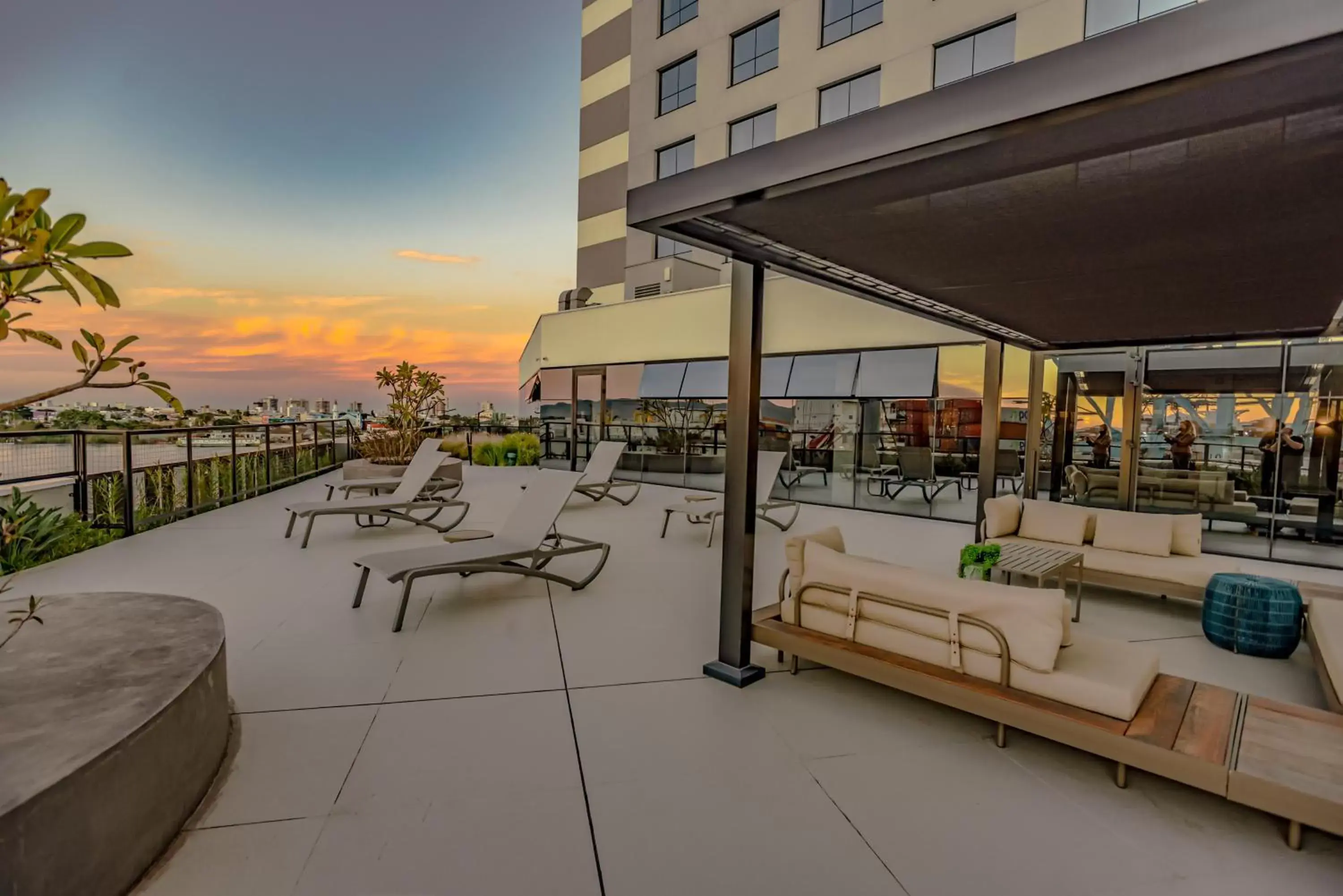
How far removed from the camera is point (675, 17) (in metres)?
16.6

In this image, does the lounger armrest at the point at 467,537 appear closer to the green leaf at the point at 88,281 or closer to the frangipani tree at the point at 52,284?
the frangipani tree at the point at 52,284

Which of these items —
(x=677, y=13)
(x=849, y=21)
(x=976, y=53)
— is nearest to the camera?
(x=976, y=53)

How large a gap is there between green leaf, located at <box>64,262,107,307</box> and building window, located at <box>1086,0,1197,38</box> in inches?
495

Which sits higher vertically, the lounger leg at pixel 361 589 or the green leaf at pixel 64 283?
the green leaf at pixel 64 283

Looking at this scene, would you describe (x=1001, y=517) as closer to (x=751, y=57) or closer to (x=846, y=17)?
(x=846, y=17)

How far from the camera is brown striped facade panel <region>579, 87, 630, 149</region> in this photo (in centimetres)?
1944

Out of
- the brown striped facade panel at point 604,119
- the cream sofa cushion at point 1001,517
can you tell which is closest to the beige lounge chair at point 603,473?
the cream sofa cushion at point 1001,517

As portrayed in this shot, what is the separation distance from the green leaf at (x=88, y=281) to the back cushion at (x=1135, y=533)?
6631mm

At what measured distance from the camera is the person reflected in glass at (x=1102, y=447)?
359 inches

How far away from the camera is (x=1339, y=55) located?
1736 mm

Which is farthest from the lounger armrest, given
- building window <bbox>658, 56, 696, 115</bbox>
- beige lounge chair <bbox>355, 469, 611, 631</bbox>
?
building window <bbox>658, 56, 696, 115</bbox>

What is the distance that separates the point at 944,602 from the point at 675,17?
59.0 ft

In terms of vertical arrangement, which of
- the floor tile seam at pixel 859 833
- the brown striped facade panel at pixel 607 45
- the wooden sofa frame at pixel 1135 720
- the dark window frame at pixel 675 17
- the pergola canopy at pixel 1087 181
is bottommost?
the floor tile seam at pixel 859 833

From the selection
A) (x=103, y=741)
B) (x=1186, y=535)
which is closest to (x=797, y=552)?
(x=103, y=741)
